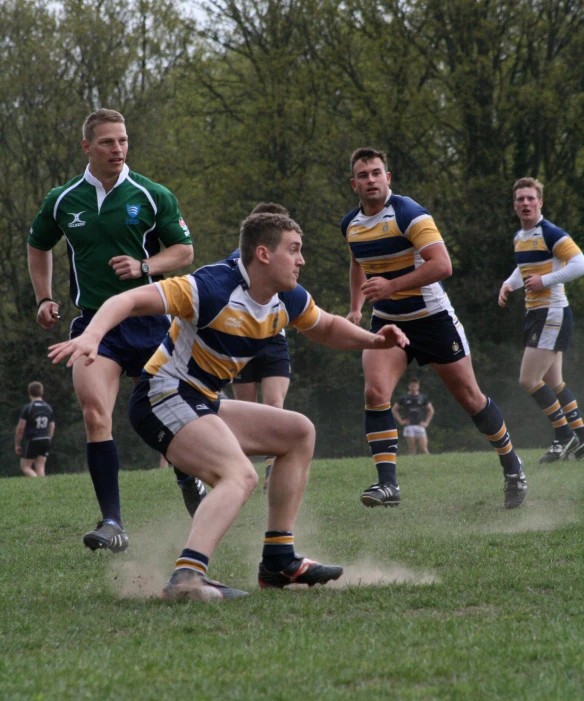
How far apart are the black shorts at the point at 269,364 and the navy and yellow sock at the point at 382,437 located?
3.95 ft

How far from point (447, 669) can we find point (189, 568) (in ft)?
4.63

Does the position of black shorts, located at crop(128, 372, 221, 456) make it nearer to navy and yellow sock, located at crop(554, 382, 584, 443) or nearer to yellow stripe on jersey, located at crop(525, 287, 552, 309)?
yellow stripe on jersey, located at crop(525, 287, 552, 309)

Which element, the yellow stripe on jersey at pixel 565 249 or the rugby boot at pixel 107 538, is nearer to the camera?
the rugby boot at pixel 107 538

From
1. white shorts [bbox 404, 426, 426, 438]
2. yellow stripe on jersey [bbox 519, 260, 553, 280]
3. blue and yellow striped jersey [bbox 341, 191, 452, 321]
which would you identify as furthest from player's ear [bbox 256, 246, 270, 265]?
white shorts [bbox 404, 426, 426, 438]

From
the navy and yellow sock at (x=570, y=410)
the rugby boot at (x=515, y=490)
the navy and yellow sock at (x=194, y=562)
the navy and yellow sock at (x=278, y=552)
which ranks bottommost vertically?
the navy and yellow sock at (x=570, y=410)

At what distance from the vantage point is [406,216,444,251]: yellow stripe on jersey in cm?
680

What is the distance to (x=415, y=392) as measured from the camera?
23.0m

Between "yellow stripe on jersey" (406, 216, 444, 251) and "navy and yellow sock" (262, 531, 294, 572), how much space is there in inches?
114

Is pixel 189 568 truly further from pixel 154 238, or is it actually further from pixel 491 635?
pixel 154 238

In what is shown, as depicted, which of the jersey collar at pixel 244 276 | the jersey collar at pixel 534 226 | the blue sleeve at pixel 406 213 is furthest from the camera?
the jersey collar at pixel 534 226

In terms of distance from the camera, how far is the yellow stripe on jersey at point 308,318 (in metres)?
4.75

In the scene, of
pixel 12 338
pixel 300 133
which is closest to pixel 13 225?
pixel 12 338

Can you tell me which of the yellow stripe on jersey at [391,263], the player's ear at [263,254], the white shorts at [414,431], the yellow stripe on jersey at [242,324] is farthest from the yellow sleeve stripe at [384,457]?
the white shorts at [414,431]

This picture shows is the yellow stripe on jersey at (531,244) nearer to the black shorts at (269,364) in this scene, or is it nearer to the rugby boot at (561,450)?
the rugby boot at (561,450)
